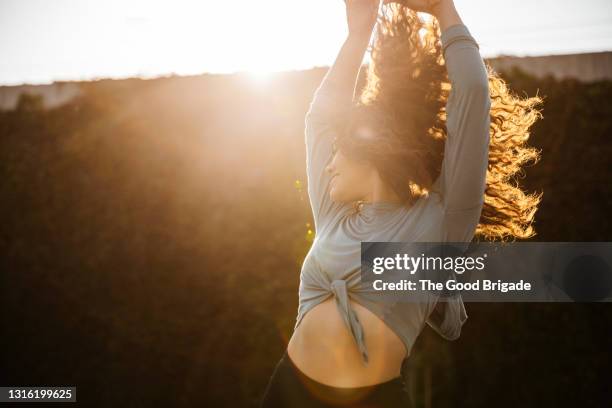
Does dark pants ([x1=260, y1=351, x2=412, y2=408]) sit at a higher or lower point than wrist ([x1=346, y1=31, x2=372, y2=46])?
lower

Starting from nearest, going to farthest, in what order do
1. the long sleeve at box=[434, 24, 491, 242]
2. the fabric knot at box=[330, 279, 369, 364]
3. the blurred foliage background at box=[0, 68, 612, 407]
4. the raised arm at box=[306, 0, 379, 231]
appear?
the long sleeve at box=[434, 24, 491, 242] < the fabric knot at box=[330, 279, 369, 364] < the raised arm at box=[306, 0, 379, 231] < the blurred foliage background at box=[0, 68, 612, 407]

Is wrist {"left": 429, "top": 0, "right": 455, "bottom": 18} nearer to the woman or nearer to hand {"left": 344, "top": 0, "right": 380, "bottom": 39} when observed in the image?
the woman

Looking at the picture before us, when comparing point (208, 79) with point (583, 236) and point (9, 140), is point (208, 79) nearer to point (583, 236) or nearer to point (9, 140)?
point (9, 140)

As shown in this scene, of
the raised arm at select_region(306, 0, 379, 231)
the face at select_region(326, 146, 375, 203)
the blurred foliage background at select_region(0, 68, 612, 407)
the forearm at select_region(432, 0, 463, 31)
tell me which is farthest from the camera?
the blurred foliage background at select_region(0, 68, 612, 407)

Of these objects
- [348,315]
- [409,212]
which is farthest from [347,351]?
[409,212]

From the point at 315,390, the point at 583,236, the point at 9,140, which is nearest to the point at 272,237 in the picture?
the point at 583,236

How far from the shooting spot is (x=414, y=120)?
6.33ft

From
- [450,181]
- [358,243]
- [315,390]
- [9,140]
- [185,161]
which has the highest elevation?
[9,140]

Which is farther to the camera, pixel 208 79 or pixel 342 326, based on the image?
pixel 208 79

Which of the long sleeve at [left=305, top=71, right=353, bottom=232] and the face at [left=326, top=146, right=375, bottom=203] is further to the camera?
the long sleeve at [left=305, top=71, right=353, bottom=232]

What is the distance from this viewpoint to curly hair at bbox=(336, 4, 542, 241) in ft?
6.25

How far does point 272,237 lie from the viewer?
5262 mm

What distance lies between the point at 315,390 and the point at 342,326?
9.0 inches

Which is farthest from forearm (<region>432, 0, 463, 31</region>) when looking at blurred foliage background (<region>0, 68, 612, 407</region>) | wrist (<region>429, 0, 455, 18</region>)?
blurred foliage background (<region>0, 68, 612, 407</region>)
